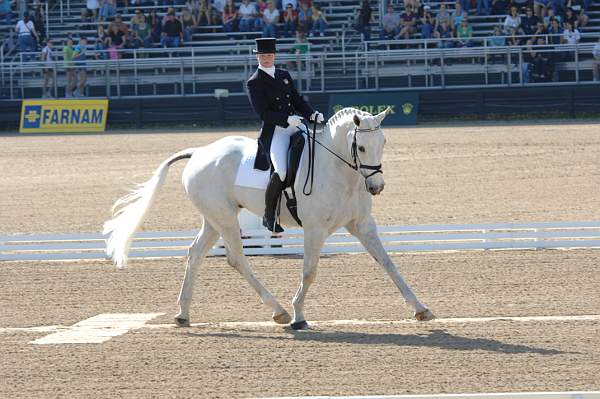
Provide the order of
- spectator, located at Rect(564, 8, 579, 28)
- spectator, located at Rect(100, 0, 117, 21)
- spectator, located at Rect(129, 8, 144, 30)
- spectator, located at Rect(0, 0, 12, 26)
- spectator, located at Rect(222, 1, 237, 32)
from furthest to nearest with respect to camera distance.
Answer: spectator, located at Rect(0, 0, 12, 26)
spectator, located at Rect(100, 0, 117, 21)
spectator, located at Rect(129, 8, 144, 30)
spectator, located at Rect(222, 1, 237, 32)
spectator, located at Rect(564, 8, 579, 28)

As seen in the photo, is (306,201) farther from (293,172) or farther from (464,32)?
(464,32)

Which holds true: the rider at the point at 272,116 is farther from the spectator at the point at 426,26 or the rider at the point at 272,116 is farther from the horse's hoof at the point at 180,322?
the spectator at the point at 426,26

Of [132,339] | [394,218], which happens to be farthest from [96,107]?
[132,339]

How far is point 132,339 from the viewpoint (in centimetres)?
888

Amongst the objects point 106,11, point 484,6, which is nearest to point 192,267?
point 484,6

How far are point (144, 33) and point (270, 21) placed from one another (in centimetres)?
364

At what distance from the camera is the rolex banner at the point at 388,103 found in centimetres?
2814

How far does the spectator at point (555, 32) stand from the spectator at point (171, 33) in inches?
396

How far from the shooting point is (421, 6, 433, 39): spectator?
2988cm

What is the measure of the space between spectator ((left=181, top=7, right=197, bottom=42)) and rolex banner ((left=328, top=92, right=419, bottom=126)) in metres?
5.51

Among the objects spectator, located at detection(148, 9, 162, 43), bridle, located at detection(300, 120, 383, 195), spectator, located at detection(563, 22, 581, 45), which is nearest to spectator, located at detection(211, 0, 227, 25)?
spectator, located at detection(148, 9, 162, 43)

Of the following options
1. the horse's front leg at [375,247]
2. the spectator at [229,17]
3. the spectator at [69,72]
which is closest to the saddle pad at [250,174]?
the horse's front leg at [375,247]

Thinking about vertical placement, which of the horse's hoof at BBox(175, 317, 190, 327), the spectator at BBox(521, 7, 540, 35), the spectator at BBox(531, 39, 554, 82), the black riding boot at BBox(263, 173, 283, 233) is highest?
the spectator at BBox(521, 7, 540, 35)

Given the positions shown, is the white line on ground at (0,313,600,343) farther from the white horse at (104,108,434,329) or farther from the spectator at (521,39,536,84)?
the spectator at (521,39,536,84)
